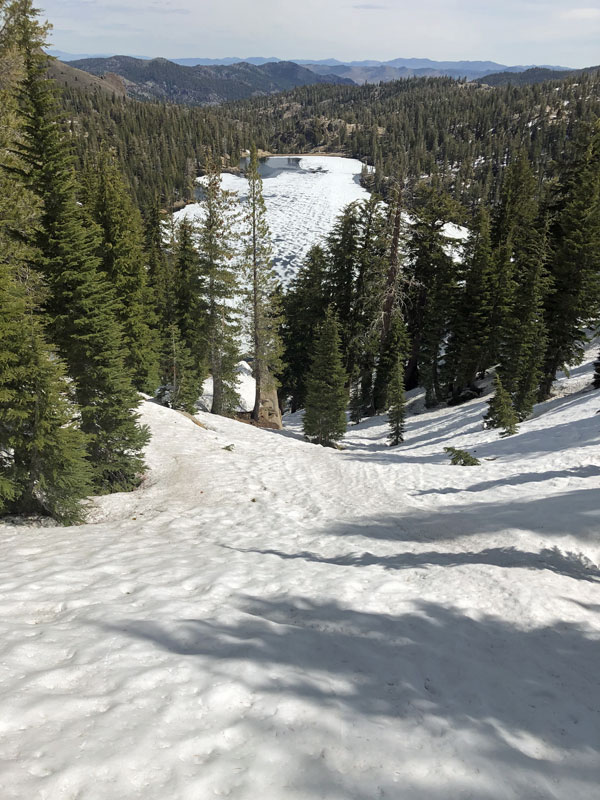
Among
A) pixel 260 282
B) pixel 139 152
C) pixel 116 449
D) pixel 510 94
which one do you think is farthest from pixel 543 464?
pixel 510 94

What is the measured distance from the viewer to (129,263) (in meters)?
23.3

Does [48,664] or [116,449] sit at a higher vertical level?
[48,664]

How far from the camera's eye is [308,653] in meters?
4.99

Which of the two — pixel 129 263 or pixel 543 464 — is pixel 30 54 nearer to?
pixel 129 263

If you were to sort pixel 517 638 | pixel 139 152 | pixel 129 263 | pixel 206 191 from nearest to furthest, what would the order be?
1. pixel 517 638
2. pixel 206 191
3. pixel 129 263
4. pixel 139 152

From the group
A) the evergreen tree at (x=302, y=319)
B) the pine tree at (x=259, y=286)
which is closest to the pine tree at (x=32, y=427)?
the pine tree at (x=259, y=286)

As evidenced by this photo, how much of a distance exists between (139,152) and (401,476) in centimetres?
15943

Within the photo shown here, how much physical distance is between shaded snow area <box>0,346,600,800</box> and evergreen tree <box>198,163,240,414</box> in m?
14.5

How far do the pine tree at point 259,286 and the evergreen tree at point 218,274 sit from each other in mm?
1026

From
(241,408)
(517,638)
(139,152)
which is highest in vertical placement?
(139,152)

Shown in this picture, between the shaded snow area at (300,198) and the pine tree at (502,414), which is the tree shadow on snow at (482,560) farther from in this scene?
the shaded snow area at (300,198)

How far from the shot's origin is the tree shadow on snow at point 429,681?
11.1ft

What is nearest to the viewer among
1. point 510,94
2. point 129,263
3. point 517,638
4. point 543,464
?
point 517,638

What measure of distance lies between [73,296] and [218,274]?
1041 centimetres
